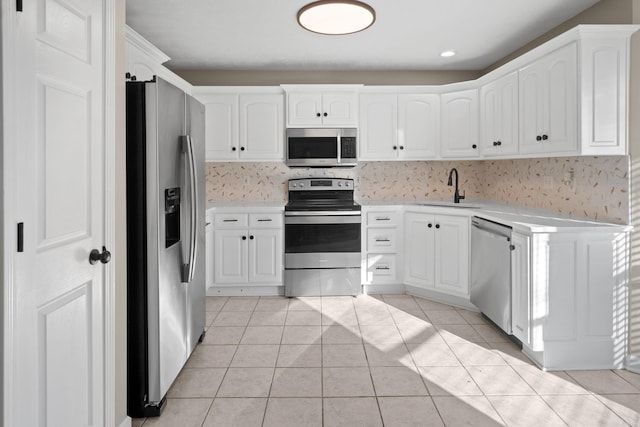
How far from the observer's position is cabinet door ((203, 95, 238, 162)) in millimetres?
4402

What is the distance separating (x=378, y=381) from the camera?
2.44 meters

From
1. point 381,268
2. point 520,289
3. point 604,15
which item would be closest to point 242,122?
point 381,268

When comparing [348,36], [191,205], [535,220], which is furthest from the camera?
[348,36]

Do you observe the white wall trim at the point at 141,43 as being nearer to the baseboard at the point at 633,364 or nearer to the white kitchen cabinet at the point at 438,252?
the white kitchen cabinet at the point at 438,252

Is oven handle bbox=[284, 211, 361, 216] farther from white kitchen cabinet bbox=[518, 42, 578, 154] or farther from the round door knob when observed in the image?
the round door knob

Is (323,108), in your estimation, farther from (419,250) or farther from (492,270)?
(492,270)

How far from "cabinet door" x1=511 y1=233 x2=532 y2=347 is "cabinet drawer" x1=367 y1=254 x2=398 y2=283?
1.53 m

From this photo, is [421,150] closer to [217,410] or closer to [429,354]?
[429,354]

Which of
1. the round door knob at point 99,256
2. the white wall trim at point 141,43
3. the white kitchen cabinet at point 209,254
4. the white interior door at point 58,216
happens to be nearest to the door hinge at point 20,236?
the white interior door at point 58,216

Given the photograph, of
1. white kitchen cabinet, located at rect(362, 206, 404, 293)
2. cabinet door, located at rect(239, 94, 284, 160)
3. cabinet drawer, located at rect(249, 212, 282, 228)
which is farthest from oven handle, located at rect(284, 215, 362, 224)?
cabinet door, located at rect(239, 94, 284, 160)

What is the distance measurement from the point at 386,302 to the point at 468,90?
2292mm

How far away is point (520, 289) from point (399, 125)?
226cm

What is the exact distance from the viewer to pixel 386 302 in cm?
404

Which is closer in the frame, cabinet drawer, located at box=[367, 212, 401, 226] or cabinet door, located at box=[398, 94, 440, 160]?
cabinet drawer, located at box=[367, 212, 401, 226]
